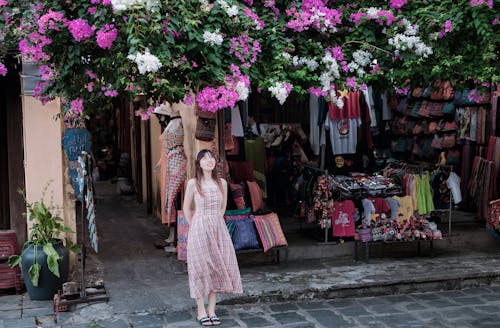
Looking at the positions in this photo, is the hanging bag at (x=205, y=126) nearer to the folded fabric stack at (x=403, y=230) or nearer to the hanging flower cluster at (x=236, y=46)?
the hanging flower cluster at (x=236, y=46)

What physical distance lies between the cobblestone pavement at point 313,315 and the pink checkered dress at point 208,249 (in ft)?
1.58

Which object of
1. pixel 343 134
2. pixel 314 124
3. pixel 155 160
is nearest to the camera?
pixel 343 134

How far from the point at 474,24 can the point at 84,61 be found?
4154mm

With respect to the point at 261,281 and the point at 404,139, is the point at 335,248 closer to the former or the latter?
the point at 261,281

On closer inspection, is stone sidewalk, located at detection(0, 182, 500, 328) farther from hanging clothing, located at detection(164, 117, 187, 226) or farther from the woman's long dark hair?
the woman's long dark hair

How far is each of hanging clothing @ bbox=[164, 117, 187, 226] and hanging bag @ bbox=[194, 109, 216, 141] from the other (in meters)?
1.14

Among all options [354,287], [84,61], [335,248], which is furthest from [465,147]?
[84,61]

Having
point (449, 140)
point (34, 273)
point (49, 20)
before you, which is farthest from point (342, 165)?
point (49, 20)

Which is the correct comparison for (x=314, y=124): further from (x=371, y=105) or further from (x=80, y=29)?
(x=80, y=29)

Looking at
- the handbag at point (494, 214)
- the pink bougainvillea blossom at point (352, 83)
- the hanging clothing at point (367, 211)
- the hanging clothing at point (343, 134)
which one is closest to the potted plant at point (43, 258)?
the pink bougainvillea blossom at point (352, 83)

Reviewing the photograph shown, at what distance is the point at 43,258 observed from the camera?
27.7 ft

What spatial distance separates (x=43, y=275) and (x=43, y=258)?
22 centimetres

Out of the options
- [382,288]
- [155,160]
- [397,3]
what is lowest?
[382,288]

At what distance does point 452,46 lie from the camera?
25.5 feet
